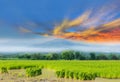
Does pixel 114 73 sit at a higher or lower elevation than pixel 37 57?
lower

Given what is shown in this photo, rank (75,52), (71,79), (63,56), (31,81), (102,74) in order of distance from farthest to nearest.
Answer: (63,56)
(75,52)
(102,74)
(71,79)
(31,81)

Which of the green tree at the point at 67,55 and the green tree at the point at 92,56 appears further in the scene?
the green tree at the point at 67,55

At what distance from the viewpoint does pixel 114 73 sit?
58.4ft

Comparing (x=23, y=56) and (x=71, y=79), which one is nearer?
(x=71, y=79)

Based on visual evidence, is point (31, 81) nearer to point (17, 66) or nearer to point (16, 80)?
A: point (16, 80)

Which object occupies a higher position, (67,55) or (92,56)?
(67,55)

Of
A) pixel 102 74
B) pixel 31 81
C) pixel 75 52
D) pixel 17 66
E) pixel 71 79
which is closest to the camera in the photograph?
pixel 31 81

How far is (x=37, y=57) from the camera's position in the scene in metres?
40.2

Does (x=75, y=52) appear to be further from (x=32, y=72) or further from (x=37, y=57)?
(x=32, y=72)

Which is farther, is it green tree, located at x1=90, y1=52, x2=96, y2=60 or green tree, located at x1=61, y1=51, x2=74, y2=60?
green tree, located at x1=61, y1=51, x2=74, y2=60

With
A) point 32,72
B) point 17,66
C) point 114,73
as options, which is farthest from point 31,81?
point 17,66

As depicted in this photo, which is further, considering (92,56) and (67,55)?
(67,55)

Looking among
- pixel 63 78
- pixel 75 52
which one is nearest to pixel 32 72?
pixel 63 78

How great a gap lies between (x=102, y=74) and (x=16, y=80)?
3.86m
